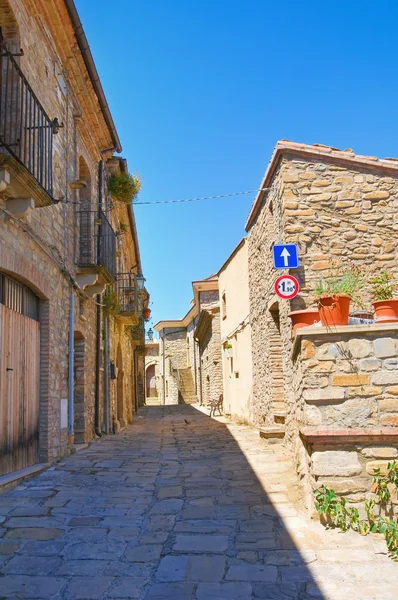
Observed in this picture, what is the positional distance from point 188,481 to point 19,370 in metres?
2.37

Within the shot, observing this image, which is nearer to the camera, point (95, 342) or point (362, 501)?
point (362, 501)

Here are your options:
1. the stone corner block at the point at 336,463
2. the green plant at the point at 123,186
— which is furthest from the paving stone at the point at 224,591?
the green plant at the point at 123,186

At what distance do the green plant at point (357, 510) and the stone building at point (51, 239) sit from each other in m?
3.41

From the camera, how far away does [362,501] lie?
4539 millimetres

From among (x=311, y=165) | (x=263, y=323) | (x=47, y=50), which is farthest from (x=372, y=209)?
(x=47, y=50)

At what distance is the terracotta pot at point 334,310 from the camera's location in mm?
5059

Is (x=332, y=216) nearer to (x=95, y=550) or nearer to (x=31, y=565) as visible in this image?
(x=95, y=550)

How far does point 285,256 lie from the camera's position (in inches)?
296

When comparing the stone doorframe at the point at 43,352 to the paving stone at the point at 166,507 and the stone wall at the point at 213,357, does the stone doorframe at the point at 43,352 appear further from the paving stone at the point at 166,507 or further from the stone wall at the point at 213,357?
the stone wall at the point at 213,357

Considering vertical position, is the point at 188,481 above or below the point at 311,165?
below

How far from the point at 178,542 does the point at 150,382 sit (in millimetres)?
42985

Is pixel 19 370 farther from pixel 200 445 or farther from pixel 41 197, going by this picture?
pixel 200 445

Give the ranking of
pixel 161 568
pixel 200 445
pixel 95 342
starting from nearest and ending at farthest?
pixel 161 568 < pixel 200 445 < pixel 95 342

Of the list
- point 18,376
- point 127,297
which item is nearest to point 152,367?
point 127,297
